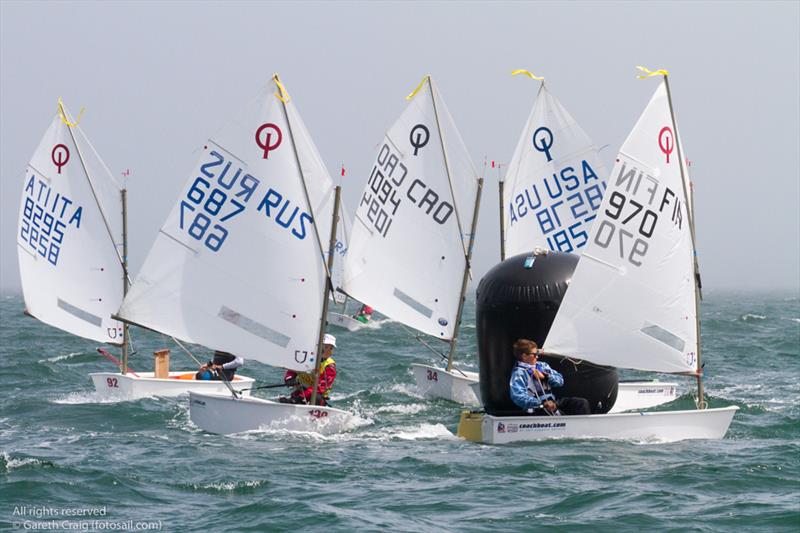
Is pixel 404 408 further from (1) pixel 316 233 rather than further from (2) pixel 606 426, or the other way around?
(2) pixel 606 426

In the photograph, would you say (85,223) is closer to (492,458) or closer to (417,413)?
(417,413)

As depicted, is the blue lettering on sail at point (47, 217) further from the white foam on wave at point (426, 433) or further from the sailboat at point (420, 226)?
the white foam on wave at point (426, 433)

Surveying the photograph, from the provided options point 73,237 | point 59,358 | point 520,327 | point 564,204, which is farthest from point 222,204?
point 59,358

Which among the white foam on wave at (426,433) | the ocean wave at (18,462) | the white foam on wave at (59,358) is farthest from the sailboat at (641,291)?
the white foam on wave at (59,358)

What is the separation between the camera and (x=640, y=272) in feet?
59.6

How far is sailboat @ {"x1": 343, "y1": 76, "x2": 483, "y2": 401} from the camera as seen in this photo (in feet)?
81.3

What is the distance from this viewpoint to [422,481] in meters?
14.7

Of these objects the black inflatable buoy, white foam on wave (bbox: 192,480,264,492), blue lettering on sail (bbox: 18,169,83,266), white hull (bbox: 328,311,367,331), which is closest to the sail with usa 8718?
the black inflatable buoy

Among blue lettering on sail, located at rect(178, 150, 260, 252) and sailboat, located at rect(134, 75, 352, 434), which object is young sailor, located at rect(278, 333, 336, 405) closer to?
sailboat, located at rect(134, 75, 352, 434)

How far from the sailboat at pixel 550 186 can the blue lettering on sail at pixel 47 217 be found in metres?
10.2

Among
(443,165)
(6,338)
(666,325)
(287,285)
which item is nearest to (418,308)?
(443,165)

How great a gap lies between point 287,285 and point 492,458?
5.21m

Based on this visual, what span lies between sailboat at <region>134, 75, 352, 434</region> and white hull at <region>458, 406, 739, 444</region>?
359 centimetres

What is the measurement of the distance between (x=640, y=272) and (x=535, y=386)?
249 centimetres
